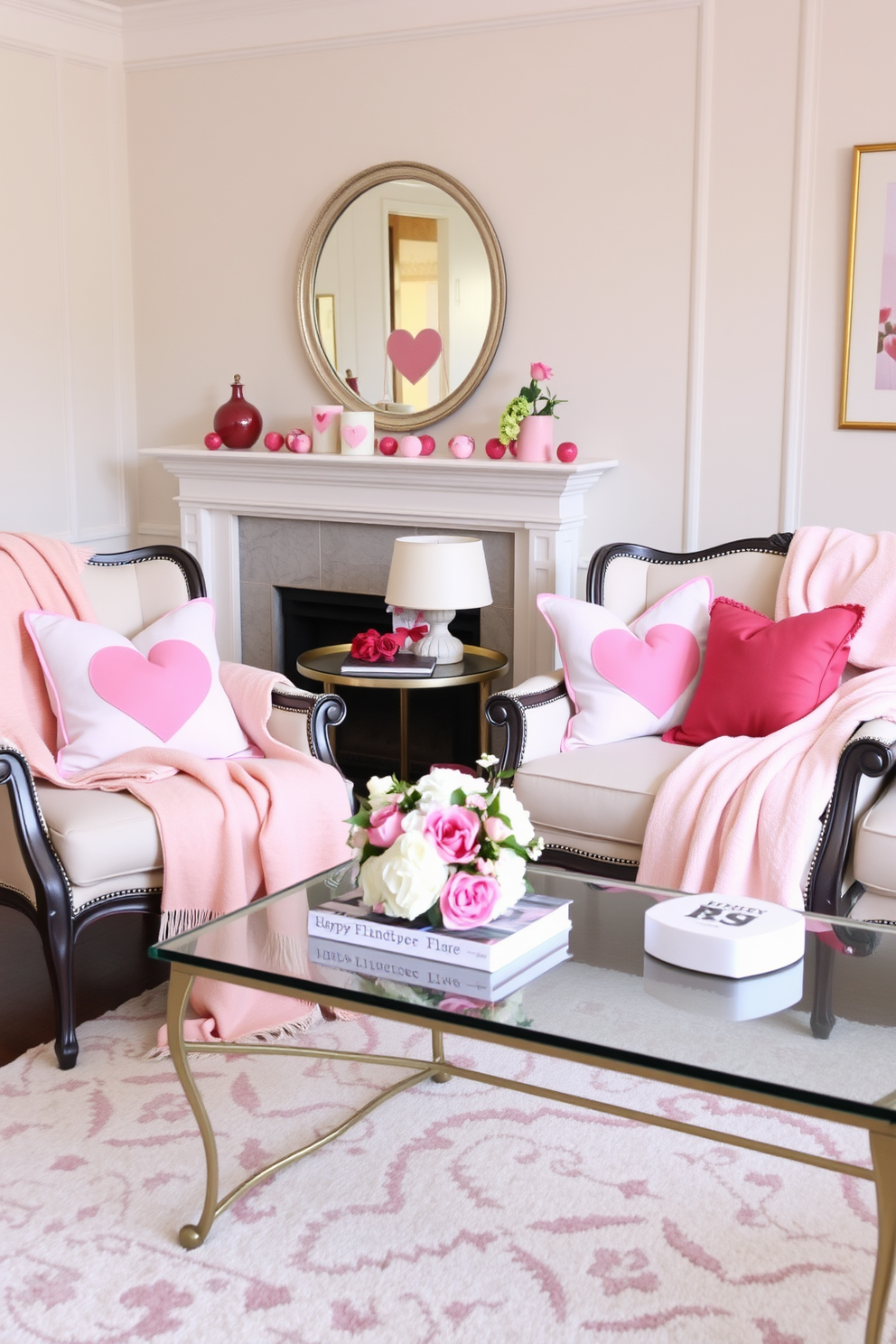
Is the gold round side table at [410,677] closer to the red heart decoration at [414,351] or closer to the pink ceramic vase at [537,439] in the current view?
the pink ceramic vase at [537,439]

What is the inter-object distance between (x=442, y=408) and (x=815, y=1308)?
10.2 ft

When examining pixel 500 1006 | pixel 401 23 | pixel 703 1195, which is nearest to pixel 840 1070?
pixel 500 1006

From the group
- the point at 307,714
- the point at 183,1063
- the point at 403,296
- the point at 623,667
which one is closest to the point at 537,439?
the point at 403,296

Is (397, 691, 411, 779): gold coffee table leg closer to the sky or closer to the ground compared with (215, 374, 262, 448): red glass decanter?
closer to the ground

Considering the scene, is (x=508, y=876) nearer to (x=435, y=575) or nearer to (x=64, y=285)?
(x=435, y=575)

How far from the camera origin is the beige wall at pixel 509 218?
147 inches

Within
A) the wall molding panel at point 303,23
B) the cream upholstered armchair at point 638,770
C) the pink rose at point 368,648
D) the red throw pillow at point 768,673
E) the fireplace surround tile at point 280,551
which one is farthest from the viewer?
the fireplace surround tile at point 280,551

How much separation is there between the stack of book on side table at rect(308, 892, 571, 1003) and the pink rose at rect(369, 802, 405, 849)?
13 centimetres

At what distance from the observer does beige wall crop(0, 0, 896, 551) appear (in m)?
3.73

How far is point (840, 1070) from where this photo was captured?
1.58 m

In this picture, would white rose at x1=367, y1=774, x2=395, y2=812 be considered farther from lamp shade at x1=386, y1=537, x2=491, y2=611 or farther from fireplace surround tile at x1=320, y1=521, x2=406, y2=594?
fireplace surround tile at x1=320, y1=521, x2=406, y2=594

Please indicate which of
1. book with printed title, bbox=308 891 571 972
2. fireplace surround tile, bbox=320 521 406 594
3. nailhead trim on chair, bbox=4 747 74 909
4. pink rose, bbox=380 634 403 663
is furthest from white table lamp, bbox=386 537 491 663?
book with printed title, bbox=308 891 571 972

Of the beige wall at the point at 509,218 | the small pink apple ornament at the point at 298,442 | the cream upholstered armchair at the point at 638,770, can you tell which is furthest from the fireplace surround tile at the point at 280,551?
the cream upholstered armchair at the point at 638,770

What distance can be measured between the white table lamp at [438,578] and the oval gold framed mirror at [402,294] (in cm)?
75
